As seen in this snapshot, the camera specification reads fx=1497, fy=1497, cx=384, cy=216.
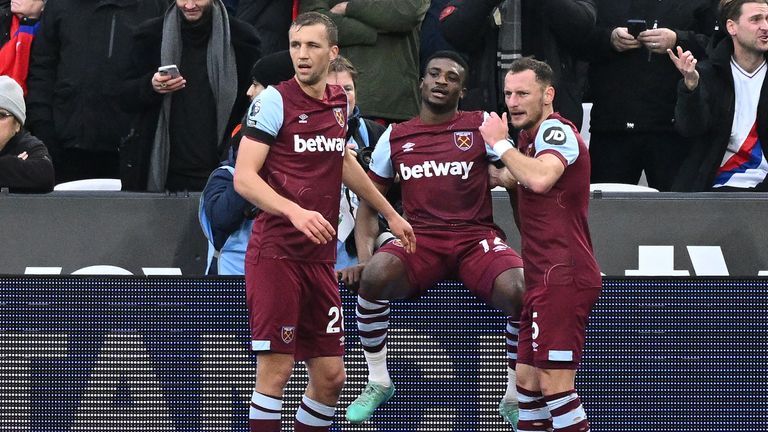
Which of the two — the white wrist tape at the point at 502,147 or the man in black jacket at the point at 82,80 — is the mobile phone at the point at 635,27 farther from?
the man in black jacket at the point at 82,80

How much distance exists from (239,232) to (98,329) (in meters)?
1.04

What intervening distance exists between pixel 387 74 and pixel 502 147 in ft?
8.84

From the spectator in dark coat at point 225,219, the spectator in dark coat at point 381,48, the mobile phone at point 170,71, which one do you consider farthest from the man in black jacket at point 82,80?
A: the spectator in dark coat at point 225,219

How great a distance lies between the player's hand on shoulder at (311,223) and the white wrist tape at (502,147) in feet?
3.34

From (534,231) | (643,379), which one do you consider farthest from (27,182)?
(643,379)

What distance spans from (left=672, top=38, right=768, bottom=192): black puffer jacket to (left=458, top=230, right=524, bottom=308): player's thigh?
211 cm

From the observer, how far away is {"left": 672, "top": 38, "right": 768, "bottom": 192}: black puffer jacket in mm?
9812

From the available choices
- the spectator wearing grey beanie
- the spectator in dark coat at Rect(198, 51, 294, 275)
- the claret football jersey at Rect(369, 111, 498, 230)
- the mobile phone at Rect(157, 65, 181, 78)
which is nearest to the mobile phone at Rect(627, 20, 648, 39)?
the claret football jersey at Rect(369, 111, 498, 230)

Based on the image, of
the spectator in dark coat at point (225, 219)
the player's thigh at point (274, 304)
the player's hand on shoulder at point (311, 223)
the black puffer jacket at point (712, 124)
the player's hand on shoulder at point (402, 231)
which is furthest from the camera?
the black puffer jacket at point (712, 124)

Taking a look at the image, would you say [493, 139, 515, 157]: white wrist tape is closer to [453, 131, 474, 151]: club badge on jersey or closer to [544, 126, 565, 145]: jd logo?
[544, 126, 565, 145]: jd logo

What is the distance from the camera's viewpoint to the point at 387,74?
33.8 ft

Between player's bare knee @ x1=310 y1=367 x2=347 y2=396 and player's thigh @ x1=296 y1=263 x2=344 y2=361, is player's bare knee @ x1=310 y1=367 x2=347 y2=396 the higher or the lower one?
the lower one

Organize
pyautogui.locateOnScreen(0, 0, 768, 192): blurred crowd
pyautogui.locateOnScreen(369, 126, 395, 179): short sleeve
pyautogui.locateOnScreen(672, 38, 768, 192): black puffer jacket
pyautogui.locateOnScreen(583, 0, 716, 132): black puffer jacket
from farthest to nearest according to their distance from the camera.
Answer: pyautogui.locateOnScreen(583, 0, 716, 132): black puffer jacket, pyautogui.locateOnScreen(0, 0, 768, 192): blurred crowd, pyautogui.locateOnScreen(672, 38, 768, 192): black puffer jacket, pyautogui.locateOnScreen(369, 126, 395, 179): short sleeve

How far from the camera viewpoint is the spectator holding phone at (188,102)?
994cm
